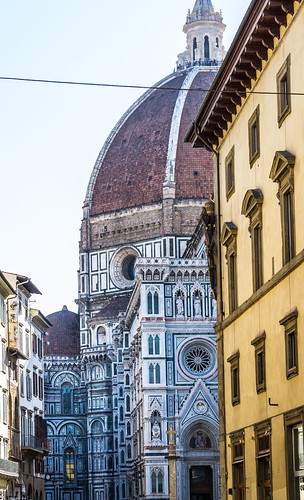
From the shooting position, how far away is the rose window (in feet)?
228

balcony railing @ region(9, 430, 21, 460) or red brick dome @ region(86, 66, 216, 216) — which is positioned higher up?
red brick dome @ region(86, 66, 216, 216)

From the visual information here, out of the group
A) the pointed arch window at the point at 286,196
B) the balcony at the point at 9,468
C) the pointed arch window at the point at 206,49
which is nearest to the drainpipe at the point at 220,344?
the pointed arch window at the point at 286,196

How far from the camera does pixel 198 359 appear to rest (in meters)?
69.8

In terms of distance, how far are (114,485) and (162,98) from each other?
41121 mm

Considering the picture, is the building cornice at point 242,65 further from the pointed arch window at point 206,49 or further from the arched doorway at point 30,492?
the pointed arch window at point 206,49

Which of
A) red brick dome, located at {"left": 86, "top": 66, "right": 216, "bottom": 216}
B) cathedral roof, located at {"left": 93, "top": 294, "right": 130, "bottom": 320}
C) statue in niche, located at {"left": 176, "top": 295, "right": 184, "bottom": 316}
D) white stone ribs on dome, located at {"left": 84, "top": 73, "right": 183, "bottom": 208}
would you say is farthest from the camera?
white stone ribs on dome, located at {"left": 84, "top": 73, "right": 183, "bottom": 208}

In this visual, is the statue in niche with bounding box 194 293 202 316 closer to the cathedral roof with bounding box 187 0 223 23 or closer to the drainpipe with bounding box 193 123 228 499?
the drainpipe with bounding box 193 123 228 499

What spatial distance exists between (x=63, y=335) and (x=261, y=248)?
92248 mm

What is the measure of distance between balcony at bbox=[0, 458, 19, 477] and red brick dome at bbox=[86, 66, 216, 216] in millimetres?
58142

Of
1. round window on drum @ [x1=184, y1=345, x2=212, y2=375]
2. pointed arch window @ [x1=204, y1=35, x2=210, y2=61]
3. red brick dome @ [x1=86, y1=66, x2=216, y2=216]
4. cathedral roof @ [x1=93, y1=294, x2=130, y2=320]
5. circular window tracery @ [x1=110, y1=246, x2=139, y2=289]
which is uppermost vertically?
pointed arch window @ [x1=204, y1=35, x2=210, y2=61]

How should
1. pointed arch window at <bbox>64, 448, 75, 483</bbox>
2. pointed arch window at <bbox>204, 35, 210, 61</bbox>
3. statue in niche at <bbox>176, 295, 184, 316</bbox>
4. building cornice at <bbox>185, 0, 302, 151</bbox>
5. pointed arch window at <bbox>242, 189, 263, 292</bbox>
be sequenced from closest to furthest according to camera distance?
building cornice at <bbox>185, 0, 302, 151</bbox> → pointed arch window at <bbox>242, 189, 263, 292</bbox> → statue in niche at <bbox>176, 295, 184, 316</bbox> → pointed arch window at <bbox>64, 448, 75, 483</bbox> → pointed arch window at <bbox>204, 35, 210, 61</bbox>

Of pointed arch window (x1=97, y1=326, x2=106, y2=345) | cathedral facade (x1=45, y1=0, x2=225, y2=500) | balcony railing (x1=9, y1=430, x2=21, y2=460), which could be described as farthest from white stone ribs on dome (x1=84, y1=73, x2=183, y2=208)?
balcony railing (x1=9, y1=430, x2=21, y2=460)

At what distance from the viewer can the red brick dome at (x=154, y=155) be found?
4114 inches

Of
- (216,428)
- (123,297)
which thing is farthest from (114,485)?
(216,428)
